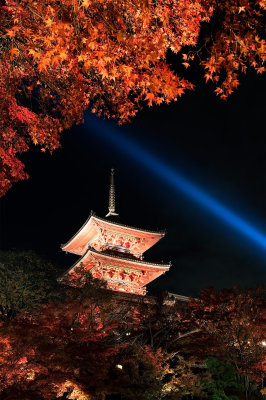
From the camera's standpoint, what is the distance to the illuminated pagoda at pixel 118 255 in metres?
24.3

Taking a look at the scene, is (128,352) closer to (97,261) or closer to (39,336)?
(39,336)

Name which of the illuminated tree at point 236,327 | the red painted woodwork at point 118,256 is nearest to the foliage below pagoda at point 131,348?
the illuminated tree at point 236,327

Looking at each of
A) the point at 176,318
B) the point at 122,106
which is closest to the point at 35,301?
the point at 176,318

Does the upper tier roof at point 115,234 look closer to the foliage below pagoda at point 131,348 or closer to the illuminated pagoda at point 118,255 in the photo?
the illuminated pagoda at point 118,255

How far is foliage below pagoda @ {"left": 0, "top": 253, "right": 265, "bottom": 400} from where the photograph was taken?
1073cm

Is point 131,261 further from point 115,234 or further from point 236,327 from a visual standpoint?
point 236,327

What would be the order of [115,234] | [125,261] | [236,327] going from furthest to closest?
[115,234], [125,261], [236,327]

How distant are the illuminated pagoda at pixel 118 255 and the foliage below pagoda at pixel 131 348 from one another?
16.0ft

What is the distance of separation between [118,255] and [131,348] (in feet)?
35.3

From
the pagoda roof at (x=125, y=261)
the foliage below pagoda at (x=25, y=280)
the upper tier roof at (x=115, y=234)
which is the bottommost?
the foliage below pagoda at (x=25, y=280)

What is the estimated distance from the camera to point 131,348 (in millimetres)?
14148

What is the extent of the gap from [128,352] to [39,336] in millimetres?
4393

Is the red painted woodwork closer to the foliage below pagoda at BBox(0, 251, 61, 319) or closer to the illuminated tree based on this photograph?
the foliage below pagoda at BBox(0, 251, 61, 319)

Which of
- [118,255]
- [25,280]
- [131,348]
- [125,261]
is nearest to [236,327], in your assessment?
[131,348]
